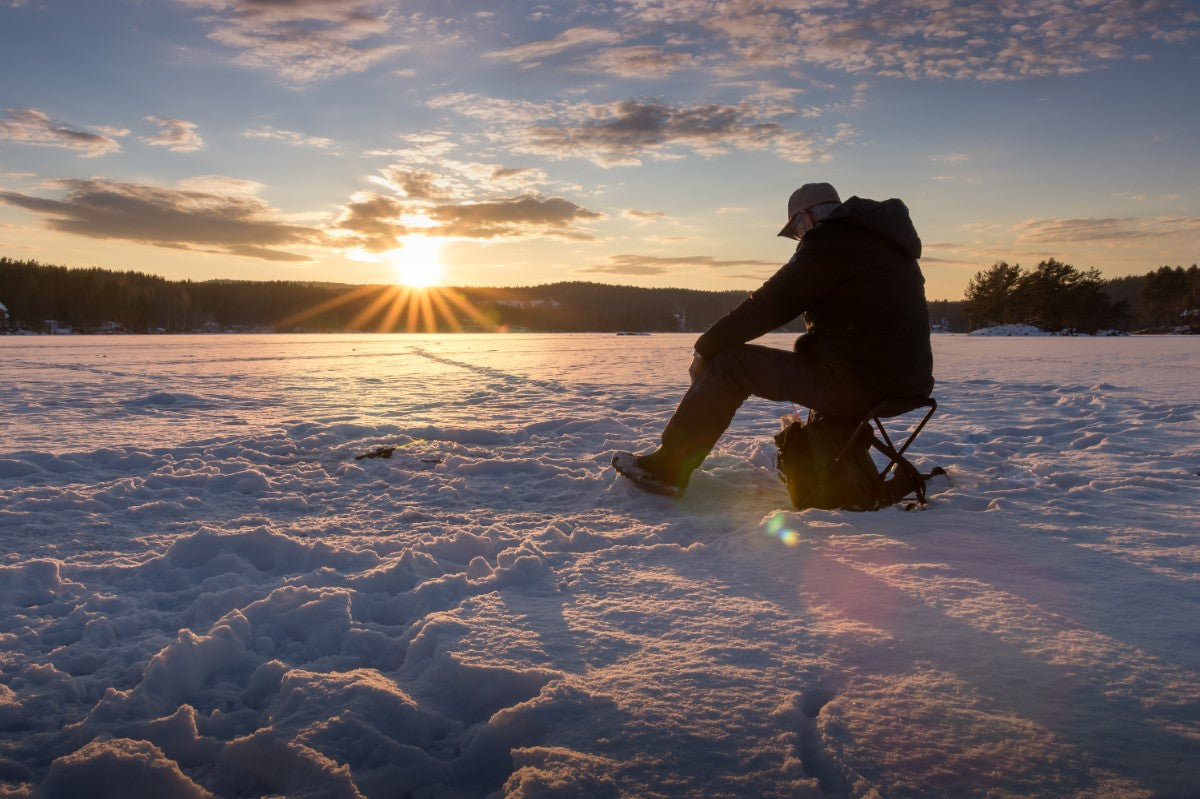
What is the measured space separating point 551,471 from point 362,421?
2.97 meters

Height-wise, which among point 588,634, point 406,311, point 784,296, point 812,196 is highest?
point 406,311

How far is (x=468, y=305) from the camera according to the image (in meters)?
150

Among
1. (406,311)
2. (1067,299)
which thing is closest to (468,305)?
(406,311)

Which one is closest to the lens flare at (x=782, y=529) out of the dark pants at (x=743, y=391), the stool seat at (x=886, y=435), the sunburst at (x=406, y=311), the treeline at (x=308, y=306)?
the stool seat at (x=886, y=435)

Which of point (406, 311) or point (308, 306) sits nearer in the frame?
point (308, 306)

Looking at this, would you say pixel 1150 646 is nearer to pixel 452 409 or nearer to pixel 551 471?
pixel 551 471

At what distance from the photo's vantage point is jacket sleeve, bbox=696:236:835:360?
10.5 feet

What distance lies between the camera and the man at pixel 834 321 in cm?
317

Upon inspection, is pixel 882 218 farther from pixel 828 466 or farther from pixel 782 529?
pixel 782 529

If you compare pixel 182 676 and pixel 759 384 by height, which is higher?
pixel 759 384

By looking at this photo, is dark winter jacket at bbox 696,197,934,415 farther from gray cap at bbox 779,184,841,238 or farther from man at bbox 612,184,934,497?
gray cap at bbox 779,184,841,238

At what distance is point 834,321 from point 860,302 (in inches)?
6.6

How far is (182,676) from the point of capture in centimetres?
183

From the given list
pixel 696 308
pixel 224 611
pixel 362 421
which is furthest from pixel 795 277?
pixel 696 308
